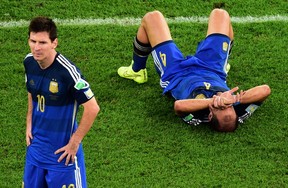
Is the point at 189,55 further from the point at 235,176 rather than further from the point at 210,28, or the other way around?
the point at 235,176

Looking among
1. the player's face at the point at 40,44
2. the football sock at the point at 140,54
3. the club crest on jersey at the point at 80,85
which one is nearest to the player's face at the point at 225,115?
the football sock at the point at 140,54

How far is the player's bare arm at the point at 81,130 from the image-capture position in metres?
5.86

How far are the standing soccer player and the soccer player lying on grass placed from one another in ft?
6.91

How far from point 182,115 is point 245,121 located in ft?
2.25

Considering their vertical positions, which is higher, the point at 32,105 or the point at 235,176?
the point at 32,105

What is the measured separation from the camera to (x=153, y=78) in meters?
9.05

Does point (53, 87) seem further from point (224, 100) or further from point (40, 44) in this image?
point (224, 100)

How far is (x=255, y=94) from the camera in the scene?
26.4 ft

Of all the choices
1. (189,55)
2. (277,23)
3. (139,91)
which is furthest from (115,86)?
(277,23)

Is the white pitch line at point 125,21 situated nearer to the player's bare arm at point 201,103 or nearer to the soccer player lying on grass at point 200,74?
the soccer player lying on grass at point 200,74

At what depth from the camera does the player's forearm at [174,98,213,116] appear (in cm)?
791


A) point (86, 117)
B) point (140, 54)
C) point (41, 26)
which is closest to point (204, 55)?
point (140, 54)

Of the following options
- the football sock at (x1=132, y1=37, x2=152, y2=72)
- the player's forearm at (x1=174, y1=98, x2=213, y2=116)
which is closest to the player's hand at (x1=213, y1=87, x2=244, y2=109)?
the player's forearm at (x1=174, y1=98, x2=213, y2=116)

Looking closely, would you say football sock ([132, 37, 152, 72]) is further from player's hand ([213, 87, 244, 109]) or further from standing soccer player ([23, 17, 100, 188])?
standing soccer player ([23, 17, 100, 188])
